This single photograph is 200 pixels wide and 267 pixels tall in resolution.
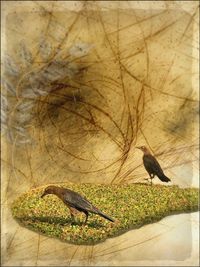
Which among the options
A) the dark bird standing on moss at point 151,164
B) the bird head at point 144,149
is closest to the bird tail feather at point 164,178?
the dark bird standing on moss at point 151,164

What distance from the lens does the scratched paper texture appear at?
2.24 metres

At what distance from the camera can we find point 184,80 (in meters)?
2.29

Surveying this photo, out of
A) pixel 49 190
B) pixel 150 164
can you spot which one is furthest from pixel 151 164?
pixel 49 190

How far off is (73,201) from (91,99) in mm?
458

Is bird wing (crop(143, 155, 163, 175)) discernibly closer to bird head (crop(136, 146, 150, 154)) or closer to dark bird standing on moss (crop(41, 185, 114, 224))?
bird head (crop(136, 146, 150, 154))

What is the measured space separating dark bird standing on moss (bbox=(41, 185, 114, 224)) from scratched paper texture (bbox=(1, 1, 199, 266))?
5cm

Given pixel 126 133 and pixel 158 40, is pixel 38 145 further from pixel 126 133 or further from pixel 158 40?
pixel 158 40

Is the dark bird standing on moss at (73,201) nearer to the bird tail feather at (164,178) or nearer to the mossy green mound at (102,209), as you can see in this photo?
the mossy green mound at (102,209)

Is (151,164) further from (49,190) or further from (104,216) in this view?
(49,190)

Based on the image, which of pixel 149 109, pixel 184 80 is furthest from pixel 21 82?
pixel 184 80

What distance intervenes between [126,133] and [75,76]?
34 cm

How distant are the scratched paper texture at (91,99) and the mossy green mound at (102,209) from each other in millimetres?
37

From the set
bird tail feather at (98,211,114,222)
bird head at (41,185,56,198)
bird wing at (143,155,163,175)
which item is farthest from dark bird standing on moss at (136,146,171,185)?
bird head at (41,185,56,198)

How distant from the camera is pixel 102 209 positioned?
2268 millimetres
